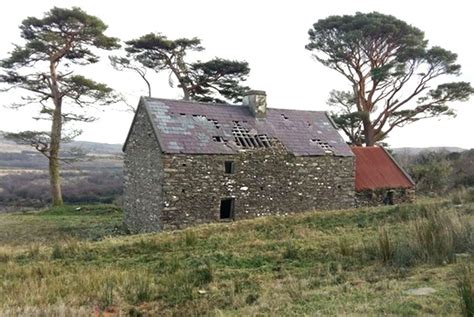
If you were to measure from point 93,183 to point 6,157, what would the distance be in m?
42.2

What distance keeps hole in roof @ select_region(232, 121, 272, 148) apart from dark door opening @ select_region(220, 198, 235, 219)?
244 centimetres

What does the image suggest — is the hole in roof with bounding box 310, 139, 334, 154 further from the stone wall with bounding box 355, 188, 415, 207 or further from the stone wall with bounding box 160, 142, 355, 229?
the stone wall with bounding box 355, 188, 415, 207

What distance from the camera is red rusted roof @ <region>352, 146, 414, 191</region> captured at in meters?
22.9

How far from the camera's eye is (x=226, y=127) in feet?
65.5

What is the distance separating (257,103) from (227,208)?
5.43 m

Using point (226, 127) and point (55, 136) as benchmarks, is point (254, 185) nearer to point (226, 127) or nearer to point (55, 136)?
point (226, 127)

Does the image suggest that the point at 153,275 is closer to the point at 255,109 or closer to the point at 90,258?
the point at 90,258

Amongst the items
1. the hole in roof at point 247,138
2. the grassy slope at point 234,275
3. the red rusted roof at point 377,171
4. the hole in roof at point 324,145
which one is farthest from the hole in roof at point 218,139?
the red rusted roof at point 377,171

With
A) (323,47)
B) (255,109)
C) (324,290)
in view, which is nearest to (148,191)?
(255,109)

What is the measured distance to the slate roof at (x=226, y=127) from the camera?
18.2 meters

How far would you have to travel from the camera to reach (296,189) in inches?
802

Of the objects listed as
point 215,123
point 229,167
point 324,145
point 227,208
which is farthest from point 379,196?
point 215,123

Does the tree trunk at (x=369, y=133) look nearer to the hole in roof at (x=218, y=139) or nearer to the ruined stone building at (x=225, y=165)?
the ruined stone building at (x=225, y=165)

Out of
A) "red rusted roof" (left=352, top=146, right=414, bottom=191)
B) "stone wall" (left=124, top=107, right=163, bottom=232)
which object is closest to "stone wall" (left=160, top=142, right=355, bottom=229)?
"stone wall" (left=124, top=107, right=163, bottom=232)
